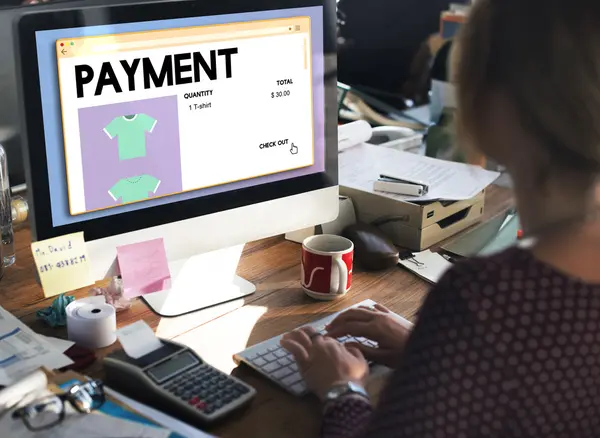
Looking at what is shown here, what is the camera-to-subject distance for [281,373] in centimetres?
113

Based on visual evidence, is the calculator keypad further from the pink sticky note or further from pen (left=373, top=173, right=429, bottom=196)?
pen (left=373, top=173, right=429, bottom=196)

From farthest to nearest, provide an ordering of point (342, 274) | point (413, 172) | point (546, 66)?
point (413, 172) → point (342, 274) → point (546, 66)

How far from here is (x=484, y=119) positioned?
2.66ft

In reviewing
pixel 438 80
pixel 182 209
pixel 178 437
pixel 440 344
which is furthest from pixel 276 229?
pixel 438 80

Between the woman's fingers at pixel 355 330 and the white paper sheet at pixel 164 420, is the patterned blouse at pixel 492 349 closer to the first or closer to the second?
the white paper sheet at pixel 164 420

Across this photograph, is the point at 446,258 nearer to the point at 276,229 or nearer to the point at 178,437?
the point at 276,229

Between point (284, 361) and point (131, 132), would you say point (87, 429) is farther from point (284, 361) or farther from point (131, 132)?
point (131, 132)

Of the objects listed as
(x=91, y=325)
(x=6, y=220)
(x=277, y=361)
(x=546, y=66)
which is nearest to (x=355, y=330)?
(x=277, y=361)

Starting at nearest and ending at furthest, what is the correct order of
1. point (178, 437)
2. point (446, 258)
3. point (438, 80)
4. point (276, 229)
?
point (178, 437)
point (276, 229)
point (446, 258)
point (438, 80)

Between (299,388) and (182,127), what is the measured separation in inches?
17.3

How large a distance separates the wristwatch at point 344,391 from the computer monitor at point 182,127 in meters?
0.36

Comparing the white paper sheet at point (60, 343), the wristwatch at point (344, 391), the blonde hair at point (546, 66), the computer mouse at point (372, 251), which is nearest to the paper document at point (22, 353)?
the white paper sheet at point (60, 343)

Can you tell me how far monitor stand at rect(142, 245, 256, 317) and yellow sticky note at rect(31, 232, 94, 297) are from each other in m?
0.16

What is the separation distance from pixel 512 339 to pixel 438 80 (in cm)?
137
